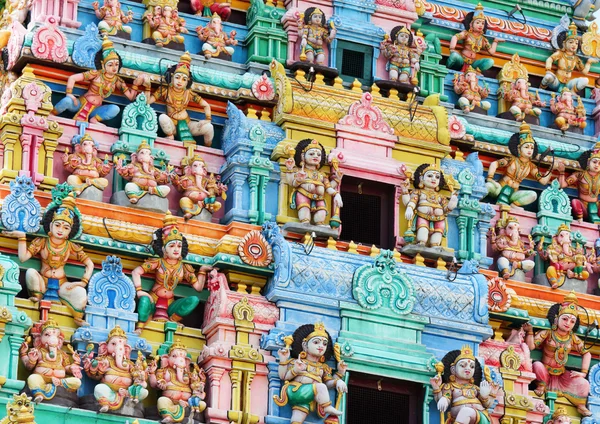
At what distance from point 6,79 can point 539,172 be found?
A: 8049mm

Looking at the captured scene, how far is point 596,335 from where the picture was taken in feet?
123

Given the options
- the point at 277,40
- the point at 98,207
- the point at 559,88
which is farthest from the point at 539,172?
the point at 98,207

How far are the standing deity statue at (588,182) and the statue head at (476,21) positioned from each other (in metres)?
2.38

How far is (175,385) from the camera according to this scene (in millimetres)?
34094

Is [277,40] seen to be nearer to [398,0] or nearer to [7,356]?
[398,0]

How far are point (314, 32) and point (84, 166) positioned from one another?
172 inches

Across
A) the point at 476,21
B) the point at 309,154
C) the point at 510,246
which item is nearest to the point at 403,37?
the point at 476,21

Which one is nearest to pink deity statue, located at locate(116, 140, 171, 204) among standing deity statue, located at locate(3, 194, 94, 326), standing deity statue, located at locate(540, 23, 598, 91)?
standing deity statue, located at locate(3, 194, 94, 326)

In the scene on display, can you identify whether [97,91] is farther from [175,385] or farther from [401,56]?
[401,56]

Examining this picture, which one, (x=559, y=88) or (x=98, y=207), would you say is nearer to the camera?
(x=98, y=207)

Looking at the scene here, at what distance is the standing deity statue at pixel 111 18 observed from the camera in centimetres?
3666

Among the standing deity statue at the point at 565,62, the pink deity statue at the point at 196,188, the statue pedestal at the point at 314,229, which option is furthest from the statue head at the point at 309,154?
the standing deity statue at the point at 565,62

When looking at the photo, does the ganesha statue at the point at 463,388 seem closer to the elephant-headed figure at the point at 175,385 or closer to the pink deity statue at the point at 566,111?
the elephant-headed figure at the point at 175,385

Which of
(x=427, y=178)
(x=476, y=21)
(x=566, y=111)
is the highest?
(x=476, y=21)
